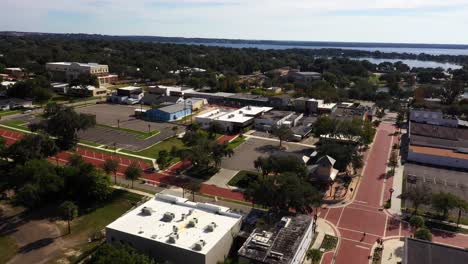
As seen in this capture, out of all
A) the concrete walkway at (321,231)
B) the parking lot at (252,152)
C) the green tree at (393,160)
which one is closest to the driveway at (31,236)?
the concrete walkway at (321,231)

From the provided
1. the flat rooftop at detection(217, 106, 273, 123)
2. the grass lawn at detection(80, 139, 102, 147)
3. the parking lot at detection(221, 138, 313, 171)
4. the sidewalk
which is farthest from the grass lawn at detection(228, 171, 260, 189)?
the grass lawn at detection(80, 139, 102, 147)

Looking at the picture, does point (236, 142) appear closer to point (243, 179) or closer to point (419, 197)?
point (243, 179)

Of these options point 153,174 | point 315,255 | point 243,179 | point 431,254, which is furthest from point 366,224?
point 153,174

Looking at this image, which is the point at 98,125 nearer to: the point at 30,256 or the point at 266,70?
the point at 30,256

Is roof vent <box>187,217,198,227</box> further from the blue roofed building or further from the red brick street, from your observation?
the blue roofed building

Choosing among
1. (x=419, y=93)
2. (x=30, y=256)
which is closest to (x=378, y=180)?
(x=30, y=256)

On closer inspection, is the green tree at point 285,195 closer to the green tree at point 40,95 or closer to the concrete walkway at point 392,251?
the concrete walkway at point 392,251
